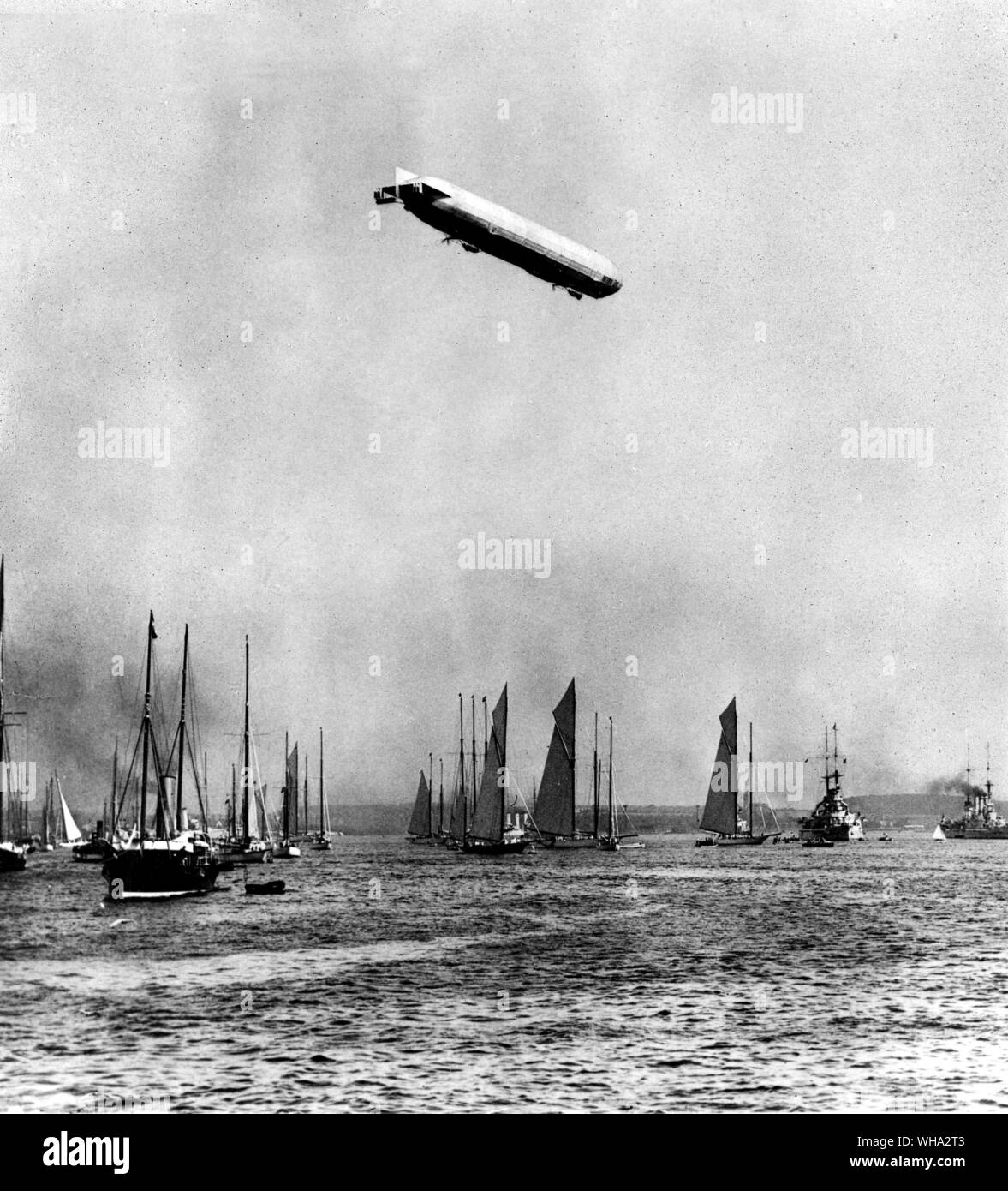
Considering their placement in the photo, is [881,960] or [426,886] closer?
[881,960]

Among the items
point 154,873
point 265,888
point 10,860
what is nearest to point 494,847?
point 265,888

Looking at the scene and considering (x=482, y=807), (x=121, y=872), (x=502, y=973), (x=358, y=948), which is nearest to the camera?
(x=502, y=973)

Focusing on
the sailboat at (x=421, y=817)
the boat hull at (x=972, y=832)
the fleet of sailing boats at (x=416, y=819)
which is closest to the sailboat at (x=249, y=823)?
the fleet of sailing boats at (x=416, y=819)

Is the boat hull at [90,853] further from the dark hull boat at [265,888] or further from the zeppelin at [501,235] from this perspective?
the zeppelin at [501,235]

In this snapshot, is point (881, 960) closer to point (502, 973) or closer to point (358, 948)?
point (502, 973)

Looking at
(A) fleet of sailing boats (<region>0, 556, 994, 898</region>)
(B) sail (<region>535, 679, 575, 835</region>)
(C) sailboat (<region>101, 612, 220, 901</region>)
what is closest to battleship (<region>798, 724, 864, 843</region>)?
(A) fleet of sailing boats (<region>0, 556, 994, 898</region>)

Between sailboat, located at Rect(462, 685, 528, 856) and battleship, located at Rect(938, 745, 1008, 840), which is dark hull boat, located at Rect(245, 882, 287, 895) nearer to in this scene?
sailboat, located at Rect(462, 685, 528, 856)
